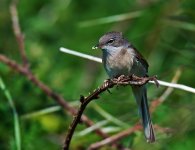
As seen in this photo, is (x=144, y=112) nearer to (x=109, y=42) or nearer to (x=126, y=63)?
(x=126, y=63)

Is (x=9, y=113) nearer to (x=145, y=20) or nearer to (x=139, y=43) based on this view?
(x=145, y=20)

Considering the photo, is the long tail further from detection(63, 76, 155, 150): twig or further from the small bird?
detection(63, 76, 155, 150): twig

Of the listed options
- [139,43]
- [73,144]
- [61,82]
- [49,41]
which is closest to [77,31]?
[49,41]

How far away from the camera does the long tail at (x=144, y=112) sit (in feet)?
10.3

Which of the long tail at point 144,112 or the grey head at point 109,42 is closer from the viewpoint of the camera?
the long tail at point 144,112

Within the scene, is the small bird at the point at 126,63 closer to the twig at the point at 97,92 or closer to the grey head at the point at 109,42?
the grey head at the point at 109,42

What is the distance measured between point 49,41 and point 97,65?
49cm

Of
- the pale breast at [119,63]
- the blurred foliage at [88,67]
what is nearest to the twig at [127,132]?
the blurred foliage at [88,67]

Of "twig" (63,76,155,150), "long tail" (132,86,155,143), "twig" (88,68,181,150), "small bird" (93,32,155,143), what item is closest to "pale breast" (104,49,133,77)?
"small bird" (93,32,155,143)

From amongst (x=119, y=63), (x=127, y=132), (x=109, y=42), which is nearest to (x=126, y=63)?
(x=119, y=63)

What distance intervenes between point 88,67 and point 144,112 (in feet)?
9.21

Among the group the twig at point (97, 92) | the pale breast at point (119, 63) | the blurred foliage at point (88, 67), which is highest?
the blurred foliage at point (88, 67)

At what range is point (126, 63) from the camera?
3.22 m

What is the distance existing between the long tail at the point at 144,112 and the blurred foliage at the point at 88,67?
213 millimetres
